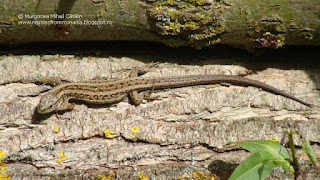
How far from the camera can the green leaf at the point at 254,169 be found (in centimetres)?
275

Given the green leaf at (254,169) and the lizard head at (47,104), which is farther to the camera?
the lizard head at (47,104)

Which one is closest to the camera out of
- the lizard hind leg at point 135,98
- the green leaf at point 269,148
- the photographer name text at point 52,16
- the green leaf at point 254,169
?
the green leaf at point 254,169

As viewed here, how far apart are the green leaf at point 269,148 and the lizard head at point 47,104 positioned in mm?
2436

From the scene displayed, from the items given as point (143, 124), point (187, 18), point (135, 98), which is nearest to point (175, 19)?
point (187, 18)

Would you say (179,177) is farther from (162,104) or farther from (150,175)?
(162,104)

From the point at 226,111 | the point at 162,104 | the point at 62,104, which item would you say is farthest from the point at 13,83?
the point at 226,111

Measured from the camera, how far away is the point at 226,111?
12.5ft

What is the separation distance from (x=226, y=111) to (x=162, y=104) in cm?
85

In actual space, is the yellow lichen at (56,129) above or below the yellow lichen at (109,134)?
above

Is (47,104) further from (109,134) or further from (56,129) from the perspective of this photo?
(109,134)

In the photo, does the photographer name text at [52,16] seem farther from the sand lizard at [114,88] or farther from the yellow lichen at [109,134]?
the yellow lichen at [109,134]

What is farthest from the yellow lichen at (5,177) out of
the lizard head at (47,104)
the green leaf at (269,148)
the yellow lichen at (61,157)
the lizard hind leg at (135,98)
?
the green leaf at (269,148)

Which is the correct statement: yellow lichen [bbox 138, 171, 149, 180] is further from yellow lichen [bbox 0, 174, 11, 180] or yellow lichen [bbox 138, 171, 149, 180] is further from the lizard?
yellow lichen [bbox 0, 174, 11, 180]

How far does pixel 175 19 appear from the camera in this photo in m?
3.71
